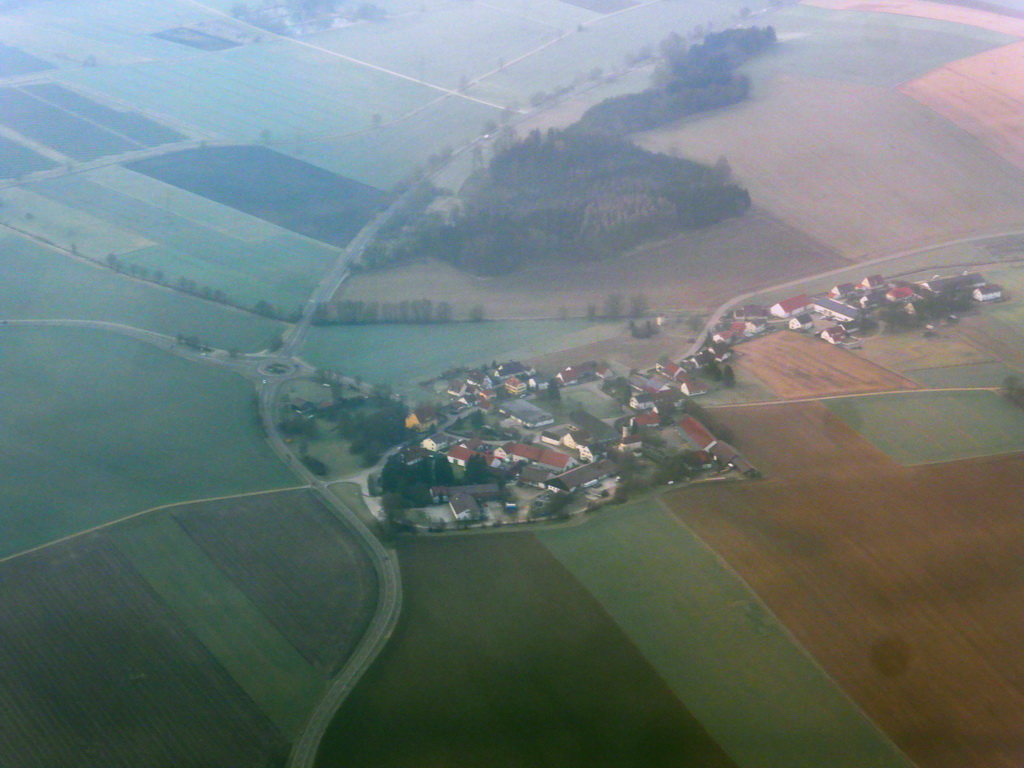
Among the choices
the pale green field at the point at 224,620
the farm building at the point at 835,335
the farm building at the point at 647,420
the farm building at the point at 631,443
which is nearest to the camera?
the pale green field at the point at 224,620

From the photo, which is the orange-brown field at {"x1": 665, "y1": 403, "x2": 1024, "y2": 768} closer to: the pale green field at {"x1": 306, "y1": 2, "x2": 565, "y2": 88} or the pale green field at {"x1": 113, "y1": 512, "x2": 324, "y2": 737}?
the pale green field at {"x1": 113, "y1": 512, "x2": 324, "y2": 737}

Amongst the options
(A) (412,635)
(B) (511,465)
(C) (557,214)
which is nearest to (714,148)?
(C) (557,214)

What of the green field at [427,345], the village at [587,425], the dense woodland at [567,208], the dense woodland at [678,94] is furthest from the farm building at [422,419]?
the dense woodland at [678,94]

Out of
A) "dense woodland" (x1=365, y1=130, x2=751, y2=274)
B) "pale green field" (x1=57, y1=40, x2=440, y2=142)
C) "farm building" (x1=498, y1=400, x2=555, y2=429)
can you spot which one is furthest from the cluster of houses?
"pale green field" (x1=57, y1=40, x2=440, y2=142)

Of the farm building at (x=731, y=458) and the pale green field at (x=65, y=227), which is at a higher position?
the farm building at (x=731, y=458)

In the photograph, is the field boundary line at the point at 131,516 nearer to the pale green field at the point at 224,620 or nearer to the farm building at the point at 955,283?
the pale green field at the point at 224,620

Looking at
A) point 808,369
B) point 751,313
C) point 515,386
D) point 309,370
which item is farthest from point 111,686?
point 751,313

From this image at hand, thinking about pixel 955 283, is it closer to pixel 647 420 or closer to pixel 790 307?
pixel 790 307

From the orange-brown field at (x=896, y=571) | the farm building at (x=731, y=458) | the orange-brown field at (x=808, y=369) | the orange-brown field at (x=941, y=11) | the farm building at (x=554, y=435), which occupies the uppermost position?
the orange-brown field at (x=941, y=11)
